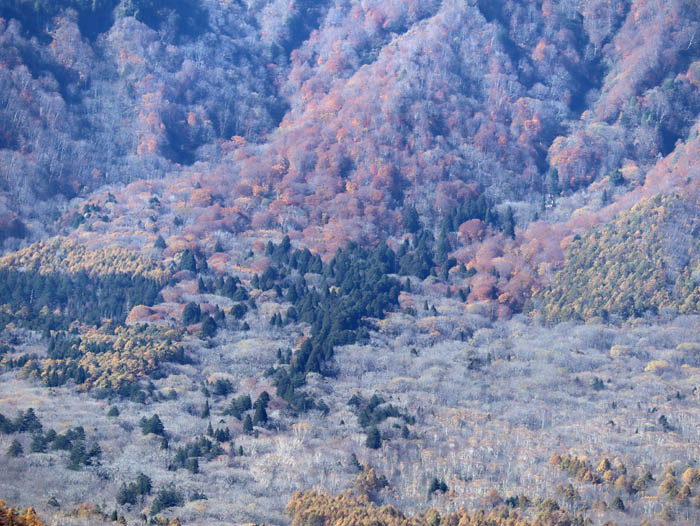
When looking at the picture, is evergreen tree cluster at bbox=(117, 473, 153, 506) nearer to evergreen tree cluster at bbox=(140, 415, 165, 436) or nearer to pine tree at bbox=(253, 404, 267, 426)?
evergreen tree cluster at bbox=(140, 415, 165, 436)

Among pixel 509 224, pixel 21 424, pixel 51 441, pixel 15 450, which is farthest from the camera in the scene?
pixel 509 224

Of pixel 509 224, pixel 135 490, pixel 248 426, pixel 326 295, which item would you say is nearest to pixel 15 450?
pixel 135 490

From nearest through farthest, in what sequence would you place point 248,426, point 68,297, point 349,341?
point 248,426, point 349,341, point 68,297

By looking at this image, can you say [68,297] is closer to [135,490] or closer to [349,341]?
[349,341]

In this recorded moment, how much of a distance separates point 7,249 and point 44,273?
44.0 feet

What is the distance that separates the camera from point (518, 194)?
19725cm

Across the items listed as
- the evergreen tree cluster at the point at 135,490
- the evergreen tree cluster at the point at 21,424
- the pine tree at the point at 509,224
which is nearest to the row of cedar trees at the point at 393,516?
the evergreen tree cluster at the point at 135,490

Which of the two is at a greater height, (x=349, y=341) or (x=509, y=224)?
(x=509, y=224)

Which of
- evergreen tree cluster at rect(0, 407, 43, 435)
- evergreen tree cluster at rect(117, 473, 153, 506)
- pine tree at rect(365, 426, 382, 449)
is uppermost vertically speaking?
evergreen tree cluster at rect(0, 407, 43, 435)

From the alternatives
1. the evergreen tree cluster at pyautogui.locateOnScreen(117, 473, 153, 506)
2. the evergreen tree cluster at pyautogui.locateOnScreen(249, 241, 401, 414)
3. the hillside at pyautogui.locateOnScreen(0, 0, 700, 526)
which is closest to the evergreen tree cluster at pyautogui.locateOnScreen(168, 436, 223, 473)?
the hillside at pyautogui.locateOnScreen(0, 0, 700, 526)

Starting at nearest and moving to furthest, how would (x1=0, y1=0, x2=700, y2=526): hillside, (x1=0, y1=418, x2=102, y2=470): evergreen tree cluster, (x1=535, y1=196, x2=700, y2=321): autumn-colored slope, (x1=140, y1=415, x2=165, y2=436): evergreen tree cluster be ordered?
(x1=0, y1=0, x2=700, y2=526): hillside → (x1=0, y1=418, x2=102, y2=470): evergreen tree cluster → (x1=140, y1=415, x2=165, y2=436): evergreen tree cluster → (x1=535, y1=196, x2=700, y2=321): autumn-colored slope

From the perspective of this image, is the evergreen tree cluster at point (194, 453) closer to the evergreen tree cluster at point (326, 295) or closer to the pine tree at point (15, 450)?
the pine tree at point (15, 450)

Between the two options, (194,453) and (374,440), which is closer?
Result: (194,453)

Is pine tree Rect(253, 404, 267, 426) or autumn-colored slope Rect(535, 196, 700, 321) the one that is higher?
autumn-colored slope Rect(535, 196, 700, 321)
